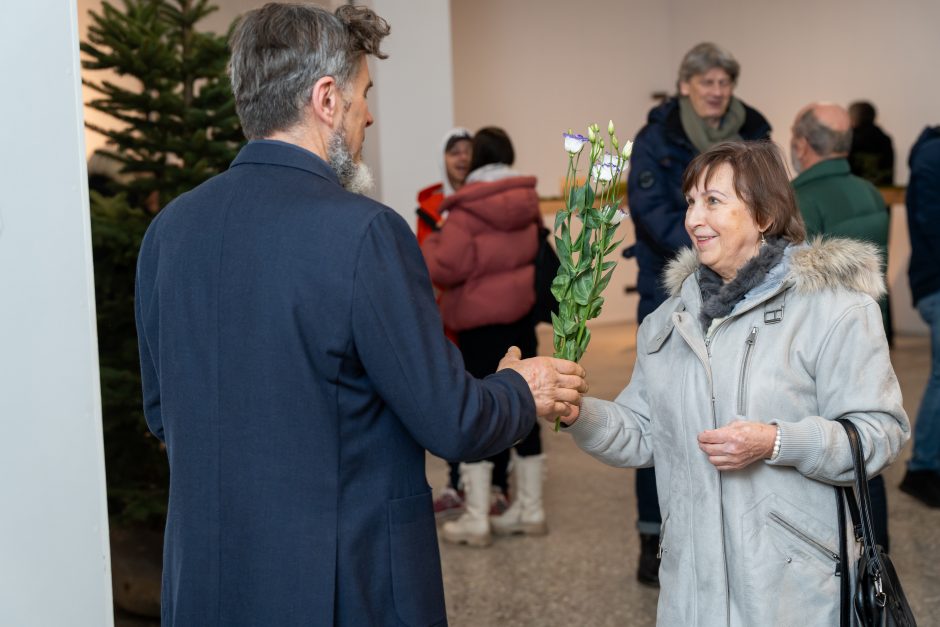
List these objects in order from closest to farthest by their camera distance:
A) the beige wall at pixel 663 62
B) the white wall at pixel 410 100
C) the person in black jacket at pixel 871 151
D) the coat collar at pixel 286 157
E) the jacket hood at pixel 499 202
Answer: the coat collar at pixel 286 157 < the jacket hood at pixel 499 202 < the white wall at pixel 410 100 < the person in black jacket at pixel 871 151 < the beige wall at pixel 663 62

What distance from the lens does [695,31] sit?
40.3ft

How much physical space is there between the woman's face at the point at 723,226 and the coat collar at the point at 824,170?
1893mm

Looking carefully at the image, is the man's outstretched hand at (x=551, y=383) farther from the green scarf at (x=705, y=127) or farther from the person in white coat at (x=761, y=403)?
the green scarf at (x=705, y=127)

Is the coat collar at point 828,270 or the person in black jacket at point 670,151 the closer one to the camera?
the coat collar at point 828,270

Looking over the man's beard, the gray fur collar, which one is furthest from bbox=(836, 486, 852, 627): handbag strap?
the man's beard

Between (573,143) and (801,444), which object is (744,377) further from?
(573,143)

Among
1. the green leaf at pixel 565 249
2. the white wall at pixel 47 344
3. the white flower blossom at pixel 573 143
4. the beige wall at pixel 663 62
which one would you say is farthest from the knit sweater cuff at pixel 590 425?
the beige wall at pixel 663 62

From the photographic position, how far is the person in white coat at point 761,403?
1.99 meters

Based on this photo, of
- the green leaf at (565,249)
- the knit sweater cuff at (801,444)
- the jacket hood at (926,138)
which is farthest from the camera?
the jacket hood at (926,138)

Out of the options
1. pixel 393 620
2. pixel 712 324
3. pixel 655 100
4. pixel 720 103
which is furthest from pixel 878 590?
pixel 655 100

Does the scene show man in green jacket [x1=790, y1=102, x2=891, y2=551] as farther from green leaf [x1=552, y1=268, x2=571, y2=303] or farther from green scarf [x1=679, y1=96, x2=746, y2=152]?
green leaf [x1=552, y1=268, x2=571, y2=303]

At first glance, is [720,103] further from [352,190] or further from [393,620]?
[393,620]

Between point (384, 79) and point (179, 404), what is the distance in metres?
4.84

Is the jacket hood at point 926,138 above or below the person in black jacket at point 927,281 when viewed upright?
above
